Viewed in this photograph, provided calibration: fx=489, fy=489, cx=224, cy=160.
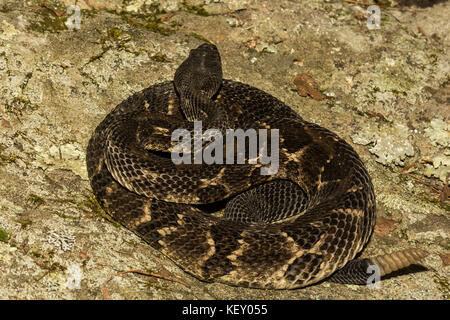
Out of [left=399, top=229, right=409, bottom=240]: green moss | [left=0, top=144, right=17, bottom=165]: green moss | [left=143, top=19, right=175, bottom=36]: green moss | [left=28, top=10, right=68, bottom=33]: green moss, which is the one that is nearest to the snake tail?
[left=399, top=229, right=409, bottom=240]: green moss

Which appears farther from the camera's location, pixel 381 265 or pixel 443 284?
pixel 443 284

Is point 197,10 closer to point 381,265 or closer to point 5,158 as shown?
point 5,158

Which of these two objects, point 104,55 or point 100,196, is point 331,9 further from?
point 100,196

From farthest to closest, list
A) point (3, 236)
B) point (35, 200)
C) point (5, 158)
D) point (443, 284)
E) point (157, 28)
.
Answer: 1. point (157, 28)
2. point (5, 158)
3. point (443, 284)
4. point (35, 200)
5. point (3, 236)

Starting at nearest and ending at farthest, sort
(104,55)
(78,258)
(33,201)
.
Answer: (78,258) → (33,201) → (104,55)

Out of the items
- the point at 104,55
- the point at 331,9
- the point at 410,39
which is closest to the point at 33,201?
the point at 104,55

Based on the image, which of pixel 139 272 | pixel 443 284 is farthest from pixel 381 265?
pixel 139 272

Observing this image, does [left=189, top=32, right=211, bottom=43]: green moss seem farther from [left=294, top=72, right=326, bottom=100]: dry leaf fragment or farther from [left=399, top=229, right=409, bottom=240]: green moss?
[left=399, top=229, right=409, bottom=240]: green moss

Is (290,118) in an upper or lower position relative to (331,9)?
lower
